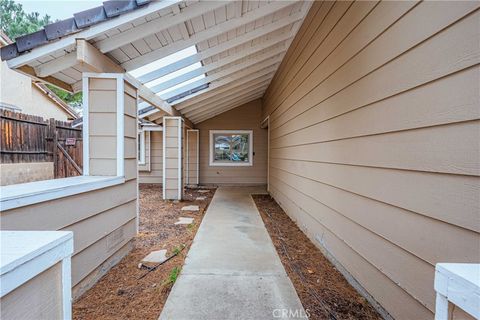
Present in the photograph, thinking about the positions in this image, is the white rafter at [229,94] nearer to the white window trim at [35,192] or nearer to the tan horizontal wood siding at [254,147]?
the tan horizontal wood siding at [254,147]

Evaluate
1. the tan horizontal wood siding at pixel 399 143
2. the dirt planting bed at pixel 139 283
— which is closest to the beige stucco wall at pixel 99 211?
the dirt planting bed at pixel 139 283

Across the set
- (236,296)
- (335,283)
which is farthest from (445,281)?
(335,283)

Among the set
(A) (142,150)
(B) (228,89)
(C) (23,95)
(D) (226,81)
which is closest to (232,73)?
(D) (226,81)

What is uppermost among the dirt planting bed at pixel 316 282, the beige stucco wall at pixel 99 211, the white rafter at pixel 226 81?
the white rafter at pixel 226 81

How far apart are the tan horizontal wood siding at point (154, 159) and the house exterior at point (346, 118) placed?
512 cm

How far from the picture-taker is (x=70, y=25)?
7.06ft

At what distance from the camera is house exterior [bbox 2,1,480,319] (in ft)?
4.19

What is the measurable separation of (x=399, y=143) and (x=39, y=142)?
6.43 metres

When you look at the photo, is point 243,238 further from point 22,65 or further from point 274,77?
point 274,77

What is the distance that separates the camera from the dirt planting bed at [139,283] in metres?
1.87

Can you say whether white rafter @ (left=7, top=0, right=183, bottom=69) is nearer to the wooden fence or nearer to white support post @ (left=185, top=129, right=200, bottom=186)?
the wooden fence

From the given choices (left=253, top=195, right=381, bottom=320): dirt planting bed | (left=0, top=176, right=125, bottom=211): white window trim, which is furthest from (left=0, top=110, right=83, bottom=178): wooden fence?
(left=253, top=195, right=381, bottom=320): dirt planting bed

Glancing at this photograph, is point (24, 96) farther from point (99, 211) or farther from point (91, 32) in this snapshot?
point (99, 211)

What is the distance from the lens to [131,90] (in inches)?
116
